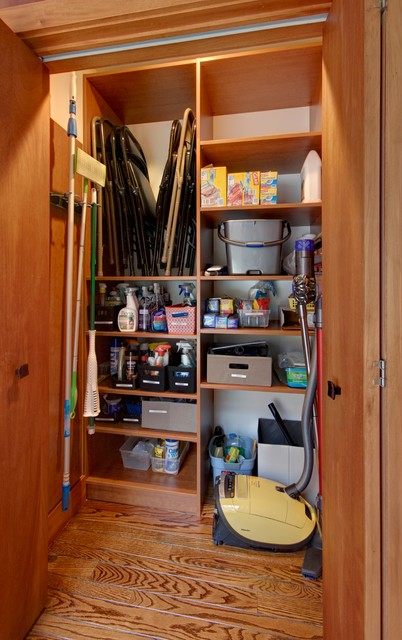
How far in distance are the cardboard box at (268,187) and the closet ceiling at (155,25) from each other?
63 centimetres

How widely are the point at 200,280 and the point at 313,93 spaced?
1209mm

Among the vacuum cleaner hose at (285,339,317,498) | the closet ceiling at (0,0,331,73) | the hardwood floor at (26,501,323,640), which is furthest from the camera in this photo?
the vacuum cleaner hose at (285,339,317,498)

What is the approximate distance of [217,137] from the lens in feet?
6.47

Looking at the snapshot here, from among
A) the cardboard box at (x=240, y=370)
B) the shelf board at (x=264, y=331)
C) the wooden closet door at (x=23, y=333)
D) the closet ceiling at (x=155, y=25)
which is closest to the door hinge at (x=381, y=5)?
the closet ceiling at (x=155, y=25)

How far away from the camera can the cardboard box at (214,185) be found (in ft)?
5.14

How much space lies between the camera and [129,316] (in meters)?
1.72

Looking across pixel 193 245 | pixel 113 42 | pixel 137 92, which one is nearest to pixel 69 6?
pixel 113 42

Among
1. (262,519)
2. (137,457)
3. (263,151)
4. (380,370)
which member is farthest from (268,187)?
(137,457)

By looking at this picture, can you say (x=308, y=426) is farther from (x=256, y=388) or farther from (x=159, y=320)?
(x=159, y=320)

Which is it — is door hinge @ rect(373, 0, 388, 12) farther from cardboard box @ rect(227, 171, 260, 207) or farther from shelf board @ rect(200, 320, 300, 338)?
shelf board @ rect(200, 320, 300, 338)

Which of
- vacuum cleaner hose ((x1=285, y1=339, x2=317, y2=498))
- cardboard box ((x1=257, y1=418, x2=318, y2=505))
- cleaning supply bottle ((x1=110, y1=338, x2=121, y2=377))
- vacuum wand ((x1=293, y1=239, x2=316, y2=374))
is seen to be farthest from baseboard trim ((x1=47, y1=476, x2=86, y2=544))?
vacuum wand ((x1=293, y1=239, x2=316, y2=374))

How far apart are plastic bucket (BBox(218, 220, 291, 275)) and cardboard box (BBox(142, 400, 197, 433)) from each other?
2.55 ft

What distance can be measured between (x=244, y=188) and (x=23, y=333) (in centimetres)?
118

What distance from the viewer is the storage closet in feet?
5.11
